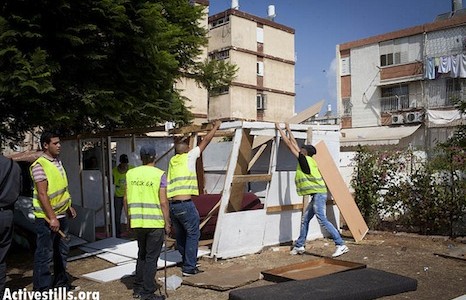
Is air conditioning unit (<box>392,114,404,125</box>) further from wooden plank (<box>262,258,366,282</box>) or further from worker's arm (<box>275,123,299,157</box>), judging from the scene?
wooden plank (<box>262,258,366,282</box>)

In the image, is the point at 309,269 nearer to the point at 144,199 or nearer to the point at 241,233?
the point at 241,233

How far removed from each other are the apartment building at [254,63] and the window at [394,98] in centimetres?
1060

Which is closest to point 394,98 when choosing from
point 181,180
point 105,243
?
point 105,243

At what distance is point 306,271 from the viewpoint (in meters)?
6.71

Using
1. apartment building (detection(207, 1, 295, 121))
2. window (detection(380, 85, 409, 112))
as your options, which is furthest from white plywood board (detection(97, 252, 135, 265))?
apartment building (detection(207, 1, 295, 121))

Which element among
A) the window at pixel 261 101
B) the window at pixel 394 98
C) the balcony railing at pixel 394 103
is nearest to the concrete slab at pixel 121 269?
the balcony railing at pixel 394 103

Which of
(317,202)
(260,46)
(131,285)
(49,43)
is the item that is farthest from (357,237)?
(260,46)

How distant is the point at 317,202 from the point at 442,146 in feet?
10.9

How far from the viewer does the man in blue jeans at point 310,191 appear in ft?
26.1

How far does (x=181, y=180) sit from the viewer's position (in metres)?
6.72

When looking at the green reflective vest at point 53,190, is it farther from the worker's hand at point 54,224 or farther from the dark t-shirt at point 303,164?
the dark t-shirt at point 303,164

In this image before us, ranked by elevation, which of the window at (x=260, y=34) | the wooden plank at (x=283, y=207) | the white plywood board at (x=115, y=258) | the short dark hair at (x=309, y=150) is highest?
the window at (x=260, y=34)

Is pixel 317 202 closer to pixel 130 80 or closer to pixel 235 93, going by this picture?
pixel 130 80

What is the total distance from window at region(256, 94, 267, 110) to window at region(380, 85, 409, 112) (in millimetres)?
10504
